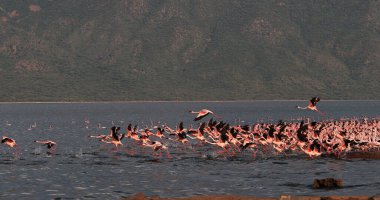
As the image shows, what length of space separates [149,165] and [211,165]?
550 centimetres

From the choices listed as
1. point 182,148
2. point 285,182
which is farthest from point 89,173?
point 182,148

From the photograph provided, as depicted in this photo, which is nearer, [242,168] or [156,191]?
[156,191]

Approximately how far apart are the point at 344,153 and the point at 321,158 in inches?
128

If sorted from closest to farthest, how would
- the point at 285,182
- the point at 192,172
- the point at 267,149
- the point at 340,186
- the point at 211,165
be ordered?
the point at 340,186 < the point at 285,182 < the point at 192,172 < the point at 211,165 < the point at 267,149

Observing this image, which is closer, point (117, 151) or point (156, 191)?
point (156, 191)

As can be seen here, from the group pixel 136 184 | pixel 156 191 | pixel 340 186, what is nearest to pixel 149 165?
pixel 136 184

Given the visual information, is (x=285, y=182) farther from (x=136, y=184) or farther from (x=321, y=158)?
(x=321, y=158)

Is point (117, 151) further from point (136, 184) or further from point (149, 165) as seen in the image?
point (136, 184)

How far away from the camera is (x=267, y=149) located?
81.3 m

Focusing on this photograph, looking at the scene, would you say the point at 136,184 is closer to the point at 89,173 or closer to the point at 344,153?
the point at 89,173

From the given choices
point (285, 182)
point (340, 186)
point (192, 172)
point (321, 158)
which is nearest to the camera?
point (340, 186)

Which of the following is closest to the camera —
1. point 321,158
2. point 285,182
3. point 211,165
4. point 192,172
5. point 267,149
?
point 285,182

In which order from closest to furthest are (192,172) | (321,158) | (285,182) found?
(285,182)
(192,172)
(321,158)

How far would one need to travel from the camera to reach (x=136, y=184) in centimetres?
5162
